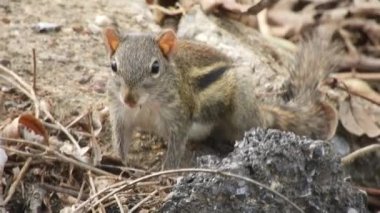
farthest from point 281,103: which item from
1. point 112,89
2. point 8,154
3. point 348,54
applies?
point 8,154

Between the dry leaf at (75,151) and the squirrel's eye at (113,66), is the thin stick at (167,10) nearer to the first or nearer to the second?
the squirrel's eye at (113,66)

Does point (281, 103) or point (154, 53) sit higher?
point (154, 53)

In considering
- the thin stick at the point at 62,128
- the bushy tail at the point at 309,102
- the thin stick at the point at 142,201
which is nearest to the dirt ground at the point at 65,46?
the thin stick at the point at 62,128

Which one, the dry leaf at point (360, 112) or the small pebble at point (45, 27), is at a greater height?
the small pebble at point (45, 27)

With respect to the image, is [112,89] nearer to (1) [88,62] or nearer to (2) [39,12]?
(1) [88,62]

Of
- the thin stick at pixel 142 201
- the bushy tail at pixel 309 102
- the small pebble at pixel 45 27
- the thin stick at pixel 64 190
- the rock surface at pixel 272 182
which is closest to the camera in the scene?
the rock surface at pixel 272 182

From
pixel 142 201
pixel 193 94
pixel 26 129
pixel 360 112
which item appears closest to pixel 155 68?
pixel 193 94
